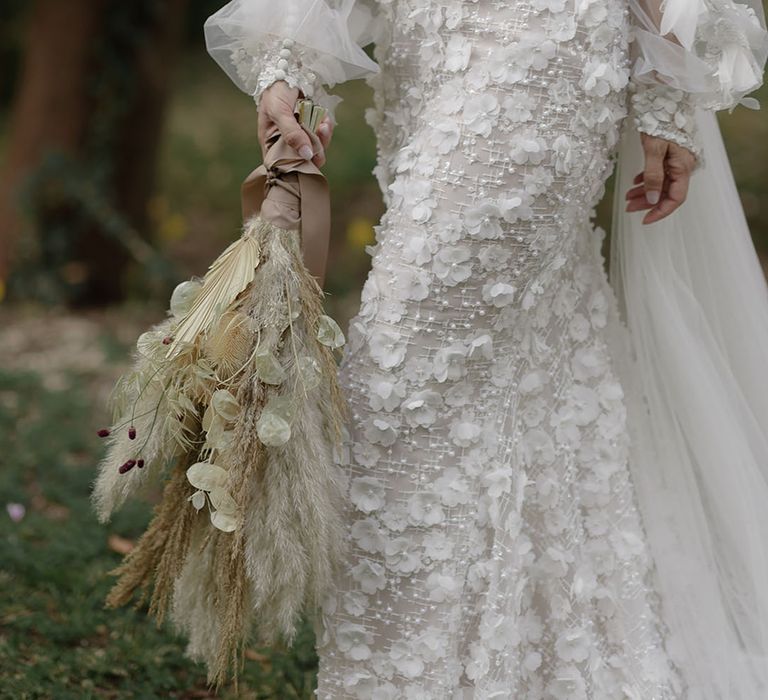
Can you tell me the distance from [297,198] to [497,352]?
0.49m

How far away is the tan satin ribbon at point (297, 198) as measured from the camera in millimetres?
1968

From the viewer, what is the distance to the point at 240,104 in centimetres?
1205

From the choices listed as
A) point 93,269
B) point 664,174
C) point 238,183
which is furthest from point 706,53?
point 238,183

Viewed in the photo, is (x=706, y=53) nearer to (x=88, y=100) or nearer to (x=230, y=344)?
(x=230, y=344)

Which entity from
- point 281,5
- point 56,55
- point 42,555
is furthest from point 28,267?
point 281,5

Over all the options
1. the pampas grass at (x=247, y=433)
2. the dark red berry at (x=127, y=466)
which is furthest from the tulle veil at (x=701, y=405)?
the dark red berry at (x=127, y=466)

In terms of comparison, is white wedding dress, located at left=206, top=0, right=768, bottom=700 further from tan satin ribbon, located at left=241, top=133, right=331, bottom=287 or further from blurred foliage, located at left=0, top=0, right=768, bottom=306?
blurred foliage, located at left=0, top=0, right=768, bottom=306

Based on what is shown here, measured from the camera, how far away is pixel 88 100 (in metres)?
5.66

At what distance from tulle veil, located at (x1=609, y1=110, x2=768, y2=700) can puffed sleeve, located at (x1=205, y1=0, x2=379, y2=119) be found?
684mm

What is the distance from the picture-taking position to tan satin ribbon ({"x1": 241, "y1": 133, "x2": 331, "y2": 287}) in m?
1.97

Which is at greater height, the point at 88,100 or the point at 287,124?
the point at 287,124

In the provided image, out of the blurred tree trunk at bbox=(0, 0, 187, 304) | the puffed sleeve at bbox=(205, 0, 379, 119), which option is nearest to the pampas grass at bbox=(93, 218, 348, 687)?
the puffed sleeve at bbox=(205, 0, 379, 119)

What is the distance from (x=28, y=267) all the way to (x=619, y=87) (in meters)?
4.33

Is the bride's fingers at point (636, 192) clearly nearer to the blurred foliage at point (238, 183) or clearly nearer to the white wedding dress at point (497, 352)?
the white wedding dress at point (497, 352)
